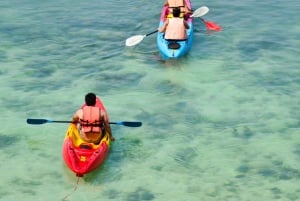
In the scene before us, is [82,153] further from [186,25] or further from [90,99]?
[186,25]

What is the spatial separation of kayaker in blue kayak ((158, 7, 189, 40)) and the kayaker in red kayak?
18.7 ft

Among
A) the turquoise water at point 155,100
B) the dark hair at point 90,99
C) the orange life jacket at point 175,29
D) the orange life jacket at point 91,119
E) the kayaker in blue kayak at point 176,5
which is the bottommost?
the turquoise water at point 155,100

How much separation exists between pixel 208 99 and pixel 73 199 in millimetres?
5450

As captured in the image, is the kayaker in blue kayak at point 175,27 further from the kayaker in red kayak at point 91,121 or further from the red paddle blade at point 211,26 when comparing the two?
the kayaker in red kayak at point 91,121

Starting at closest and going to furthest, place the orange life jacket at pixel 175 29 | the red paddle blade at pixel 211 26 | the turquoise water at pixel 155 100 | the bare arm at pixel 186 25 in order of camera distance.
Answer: the turquoise water at pixel 155 100 → the orange life jacket at pixel 175 29 → the bare arm at pixel 186 25 → the red paddle blade at pixel 211 26

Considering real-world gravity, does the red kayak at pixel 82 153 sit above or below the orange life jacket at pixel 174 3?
below

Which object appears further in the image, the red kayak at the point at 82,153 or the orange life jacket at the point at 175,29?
the orange life jacket at the point at 175,29

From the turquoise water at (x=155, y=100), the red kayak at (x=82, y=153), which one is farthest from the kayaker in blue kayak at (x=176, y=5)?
the red kayak at (x=82, y=153)

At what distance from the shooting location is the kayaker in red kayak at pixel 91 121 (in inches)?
430

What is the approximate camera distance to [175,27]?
15906 millimetres

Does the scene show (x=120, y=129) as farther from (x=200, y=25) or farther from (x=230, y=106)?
(x=200, y=25)

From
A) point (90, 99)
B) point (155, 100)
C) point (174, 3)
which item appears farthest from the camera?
point (174, 3)

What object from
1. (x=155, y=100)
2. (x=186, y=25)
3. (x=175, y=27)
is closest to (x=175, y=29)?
(x=175, y=27)

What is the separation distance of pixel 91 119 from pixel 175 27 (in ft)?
19.7
